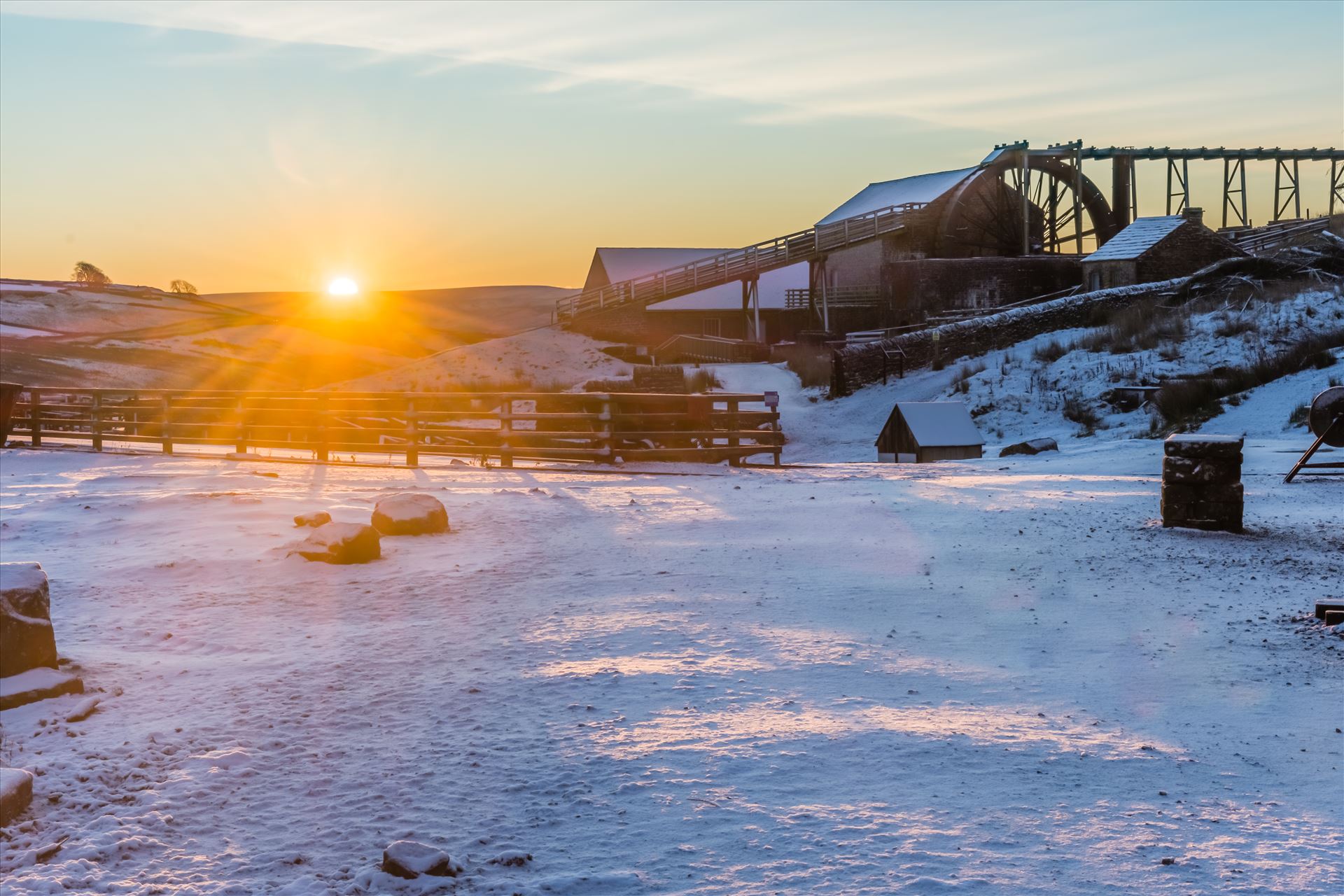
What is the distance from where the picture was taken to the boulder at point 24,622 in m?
5.79

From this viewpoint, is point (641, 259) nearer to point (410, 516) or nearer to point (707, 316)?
point (707, 316)

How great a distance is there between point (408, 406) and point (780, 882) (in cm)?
1481

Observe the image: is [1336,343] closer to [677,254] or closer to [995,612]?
[995,612]

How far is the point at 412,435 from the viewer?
58.9 ft

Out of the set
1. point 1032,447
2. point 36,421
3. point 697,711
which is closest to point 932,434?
point 1032,447

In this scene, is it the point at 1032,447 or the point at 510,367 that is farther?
the point at 510,367

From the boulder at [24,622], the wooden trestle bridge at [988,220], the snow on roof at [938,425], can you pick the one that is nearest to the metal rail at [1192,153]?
the wooden trestle bridge at [988,220]

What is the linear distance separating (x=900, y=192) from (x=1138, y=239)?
14.9 meters

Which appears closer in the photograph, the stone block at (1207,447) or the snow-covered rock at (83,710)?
the snow-covered rock at (83,710)

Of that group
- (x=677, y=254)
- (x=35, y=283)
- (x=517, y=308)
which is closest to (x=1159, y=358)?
(x=677, y=254)

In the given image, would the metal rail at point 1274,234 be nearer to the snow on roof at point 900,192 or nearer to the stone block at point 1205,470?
the snow on roof at point 900,192

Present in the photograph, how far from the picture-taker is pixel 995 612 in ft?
24.8

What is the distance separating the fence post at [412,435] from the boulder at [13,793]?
1336 cm

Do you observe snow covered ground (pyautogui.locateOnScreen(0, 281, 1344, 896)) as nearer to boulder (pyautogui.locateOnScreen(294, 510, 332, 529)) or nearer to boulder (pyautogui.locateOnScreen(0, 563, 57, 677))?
boulder (pyautogui.locateOnScreen(294, 510, 332, 529))
